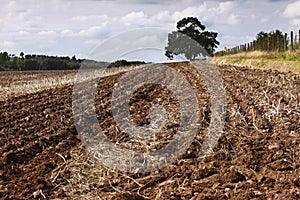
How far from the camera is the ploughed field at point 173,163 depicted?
528 centimetres

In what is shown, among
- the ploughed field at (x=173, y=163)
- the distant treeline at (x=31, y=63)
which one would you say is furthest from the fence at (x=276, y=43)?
the distant treeline at (x=31, y=63)

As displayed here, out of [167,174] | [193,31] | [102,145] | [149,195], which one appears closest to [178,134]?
[102,145]

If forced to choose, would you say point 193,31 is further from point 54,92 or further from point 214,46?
point 54,92

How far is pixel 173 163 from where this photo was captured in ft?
20.5

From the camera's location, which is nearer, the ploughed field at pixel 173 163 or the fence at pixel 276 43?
the ploughed field at pixel 173 163

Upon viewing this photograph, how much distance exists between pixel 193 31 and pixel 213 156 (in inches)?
1820

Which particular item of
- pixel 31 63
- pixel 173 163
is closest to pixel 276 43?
pixel 173 163

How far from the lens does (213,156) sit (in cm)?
624

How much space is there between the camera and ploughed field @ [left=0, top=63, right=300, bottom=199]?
528cm

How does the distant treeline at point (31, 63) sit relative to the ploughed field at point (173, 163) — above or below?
above

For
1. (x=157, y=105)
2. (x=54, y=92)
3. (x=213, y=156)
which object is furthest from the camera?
(x=54, y=92)

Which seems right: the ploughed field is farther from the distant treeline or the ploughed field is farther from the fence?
the distant treeline

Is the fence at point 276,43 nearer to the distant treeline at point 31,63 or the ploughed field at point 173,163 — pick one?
the ploughed field at point 173,163

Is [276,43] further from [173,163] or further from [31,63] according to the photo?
[31,63]
